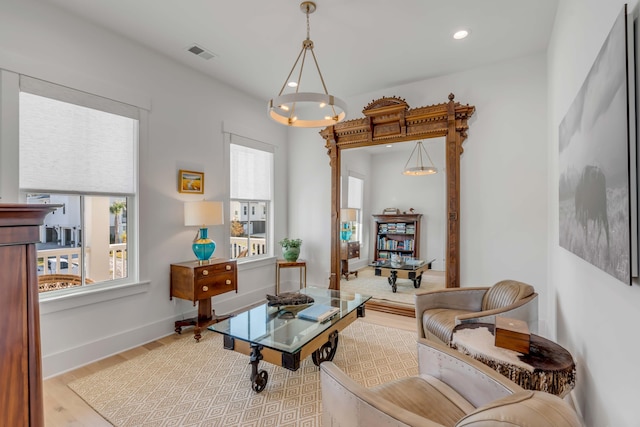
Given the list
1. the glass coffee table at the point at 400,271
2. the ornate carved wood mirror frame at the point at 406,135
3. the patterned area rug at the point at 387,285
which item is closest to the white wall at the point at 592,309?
the ornate carved wood mirror frame at the point at 406,135

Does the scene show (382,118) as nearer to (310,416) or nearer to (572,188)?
(572,188)

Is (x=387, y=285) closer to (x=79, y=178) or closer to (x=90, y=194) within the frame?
(x=90, y=194)

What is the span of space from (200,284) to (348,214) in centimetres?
237

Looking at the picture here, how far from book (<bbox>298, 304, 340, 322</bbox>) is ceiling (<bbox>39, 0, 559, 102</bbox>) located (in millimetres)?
2683

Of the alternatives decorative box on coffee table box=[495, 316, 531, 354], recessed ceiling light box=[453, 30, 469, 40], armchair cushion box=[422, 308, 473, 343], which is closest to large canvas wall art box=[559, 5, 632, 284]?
decorative box on coffee table box=[495, 316, 531, 354]

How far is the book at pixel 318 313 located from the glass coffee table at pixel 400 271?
170cm

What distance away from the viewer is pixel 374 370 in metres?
2.62

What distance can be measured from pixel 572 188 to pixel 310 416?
226 centimetres

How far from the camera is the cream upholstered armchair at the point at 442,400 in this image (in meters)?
0.83

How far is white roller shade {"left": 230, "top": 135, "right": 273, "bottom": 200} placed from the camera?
4.41 metres

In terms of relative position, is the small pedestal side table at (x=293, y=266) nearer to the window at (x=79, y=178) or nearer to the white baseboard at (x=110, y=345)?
the white baseboard at (x=110, y=345)

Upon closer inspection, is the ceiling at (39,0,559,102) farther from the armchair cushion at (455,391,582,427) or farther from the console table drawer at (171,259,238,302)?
the armchair cushion at (455,391,582,427)

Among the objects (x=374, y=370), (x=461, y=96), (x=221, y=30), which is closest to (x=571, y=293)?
(x=374, y=370)

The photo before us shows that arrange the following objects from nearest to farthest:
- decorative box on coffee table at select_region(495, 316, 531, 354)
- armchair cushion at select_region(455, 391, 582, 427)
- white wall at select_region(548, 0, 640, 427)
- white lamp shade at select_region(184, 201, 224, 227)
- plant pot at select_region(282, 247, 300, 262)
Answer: armchair cushion at select_region(455, 391, 582, 427) < white wall at select_region(548, 0, 640, 427) < decorative box on coffee table at select_region(495, 316, 531, 354) < white lamp shade at select_region(184, 201, 224, 227) < plant pot at select_region(282, 247, 300, 262)
